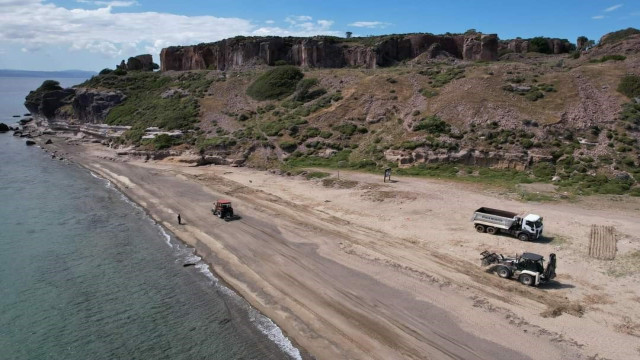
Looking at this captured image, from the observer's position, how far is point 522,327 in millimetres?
18922

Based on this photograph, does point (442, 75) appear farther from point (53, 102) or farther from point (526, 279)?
point (53, 102)

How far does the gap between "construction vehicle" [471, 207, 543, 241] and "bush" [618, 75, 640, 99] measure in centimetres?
2878

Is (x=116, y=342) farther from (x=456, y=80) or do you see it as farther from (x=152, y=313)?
(x=456, y=80)

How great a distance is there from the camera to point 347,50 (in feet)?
305

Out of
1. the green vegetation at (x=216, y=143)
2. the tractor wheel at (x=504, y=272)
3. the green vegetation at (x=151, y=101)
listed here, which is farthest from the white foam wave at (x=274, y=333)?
the green vegetation at (x=151, y=101)

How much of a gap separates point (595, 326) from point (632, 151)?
28967 millimetres

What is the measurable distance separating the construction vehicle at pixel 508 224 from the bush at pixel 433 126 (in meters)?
20.5

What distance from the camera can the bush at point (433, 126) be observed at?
48938mm

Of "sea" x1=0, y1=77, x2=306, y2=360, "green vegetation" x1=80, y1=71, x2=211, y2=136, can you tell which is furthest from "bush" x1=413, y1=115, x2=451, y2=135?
"green vegetation" x1=80, y1=71, x2=211, y2=136

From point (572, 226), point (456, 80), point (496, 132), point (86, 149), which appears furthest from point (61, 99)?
point (572, 226)

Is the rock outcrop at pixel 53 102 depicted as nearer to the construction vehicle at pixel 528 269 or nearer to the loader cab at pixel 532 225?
the loader cab at pixel 532 225

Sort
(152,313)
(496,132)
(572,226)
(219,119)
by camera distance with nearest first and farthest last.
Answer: (152,313) < (572,226) < (496,132) < (219,119)

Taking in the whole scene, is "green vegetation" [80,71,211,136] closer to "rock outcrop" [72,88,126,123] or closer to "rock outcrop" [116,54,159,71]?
"rock outcrop" [72,88,126,123]

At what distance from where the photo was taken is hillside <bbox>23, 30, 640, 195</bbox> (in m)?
42.3
